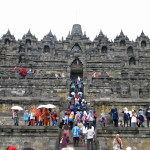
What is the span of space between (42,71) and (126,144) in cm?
2277

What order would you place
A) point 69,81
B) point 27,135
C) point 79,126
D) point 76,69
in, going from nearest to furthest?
point 27,135, point 79,126, point 69,81, point 76,69

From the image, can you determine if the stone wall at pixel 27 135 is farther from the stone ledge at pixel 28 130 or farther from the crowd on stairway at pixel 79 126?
the crowd on stairway at pixel 79 126

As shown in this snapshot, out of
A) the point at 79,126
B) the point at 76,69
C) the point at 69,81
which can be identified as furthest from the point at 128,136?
the point at 76,69

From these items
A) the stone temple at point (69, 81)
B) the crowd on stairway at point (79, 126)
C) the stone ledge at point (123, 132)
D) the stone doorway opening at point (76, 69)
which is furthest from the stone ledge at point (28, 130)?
the stone doorway opening at point (76, 69)

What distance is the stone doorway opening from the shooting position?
31.1 meters

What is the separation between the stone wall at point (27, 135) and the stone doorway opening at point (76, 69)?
728 inches

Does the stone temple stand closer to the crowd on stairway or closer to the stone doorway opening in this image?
the stone doorway opening

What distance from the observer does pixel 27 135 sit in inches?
497

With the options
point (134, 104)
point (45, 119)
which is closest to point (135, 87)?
point (134, 104)

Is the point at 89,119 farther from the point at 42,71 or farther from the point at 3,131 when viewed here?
the point at 42,71

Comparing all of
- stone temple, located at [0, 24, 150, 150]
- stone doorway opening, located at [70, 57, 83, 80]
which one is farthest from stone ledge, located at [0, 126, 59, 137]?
stone doorway opening, located at [70, 57, 83, 80]

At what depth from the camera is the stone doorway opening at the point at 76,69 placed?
102ft

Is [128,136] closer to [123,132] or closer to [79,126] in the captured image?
[123,132]

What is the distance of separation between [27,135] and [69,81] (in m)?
12.2
